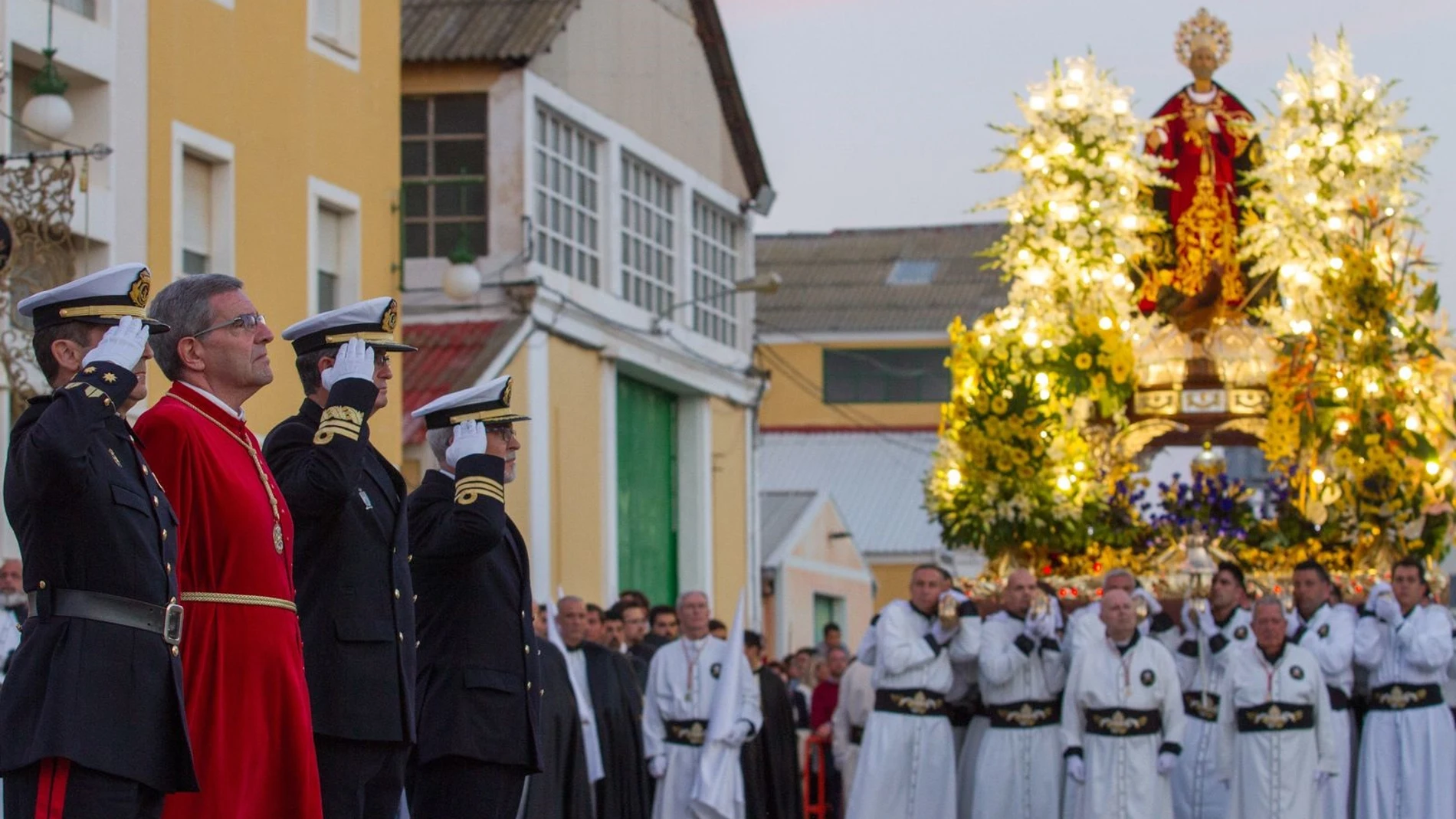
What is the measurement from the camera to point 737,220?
1265 inches

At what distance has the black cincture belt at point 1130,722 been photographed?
1480 centimetres

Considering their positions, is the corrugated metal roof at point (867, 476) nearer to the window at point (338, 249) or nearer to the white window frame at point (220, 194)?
the window at point (338, 249)

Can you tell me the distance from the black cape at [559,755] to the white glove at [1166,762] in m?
3.40

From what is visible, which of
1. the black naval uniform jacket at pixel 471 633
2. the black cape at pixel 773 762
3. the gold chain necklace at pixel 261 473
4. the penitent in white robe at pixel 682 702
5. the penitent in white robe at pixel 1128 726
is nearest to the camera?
the gold chain necklace at pixel 261 473

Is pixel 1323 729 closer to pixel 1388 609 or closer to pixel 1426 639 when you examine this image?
pixel 1426 639

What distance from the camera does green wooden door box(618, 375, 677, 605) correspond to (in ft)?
92.1

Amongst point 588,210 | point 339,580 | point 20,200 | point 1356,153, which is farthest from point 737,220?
point 339,580

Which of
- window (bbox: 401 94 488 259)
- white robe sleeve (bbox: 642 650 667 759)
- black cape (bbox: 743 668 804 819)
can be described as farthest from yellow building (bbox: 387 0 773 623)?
white robe sleeve (bbox: 642 650 667 759)

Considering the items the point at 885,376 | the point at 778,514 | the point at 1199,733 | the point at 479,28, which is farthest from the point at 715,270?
the point at 885,376

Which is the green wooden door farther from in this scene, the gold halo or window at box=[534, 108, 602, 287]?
the gold halo

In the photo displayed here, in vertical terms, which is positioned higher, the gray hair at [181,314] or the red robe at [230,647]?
the gray hair at [181,314]

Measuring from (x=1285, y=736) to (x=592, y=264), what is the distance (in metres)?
13.8

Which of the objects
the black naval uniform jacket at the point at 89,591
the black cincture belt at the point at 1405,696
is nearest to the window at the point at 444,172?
the black cincture belt at the point at 1405,696

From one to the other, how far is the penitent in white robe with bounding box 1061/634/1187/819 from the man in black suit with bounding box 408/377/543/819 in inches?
269
